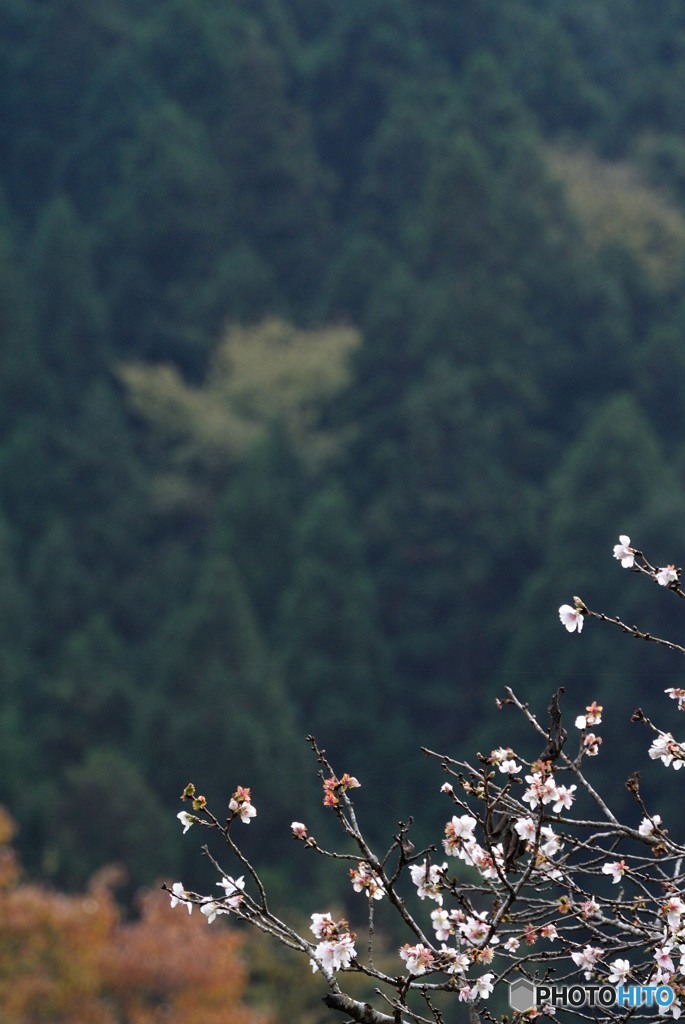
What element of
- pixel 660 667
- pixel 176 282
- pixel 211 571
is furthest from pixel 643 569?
pixel 176 282

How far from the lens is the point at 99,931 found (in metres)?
13.2

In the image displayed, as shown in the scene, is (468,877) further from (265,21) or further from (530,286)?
(265,21)

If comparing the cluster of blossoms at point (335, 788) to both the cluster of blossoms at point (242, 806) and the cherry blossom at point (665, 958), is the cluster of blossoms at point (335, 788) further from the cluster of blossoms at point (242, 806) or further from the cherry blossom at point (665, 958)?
the cherry blossom at point (665, 958)

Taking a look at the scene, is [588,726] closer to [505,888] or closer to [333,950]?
[505,888]

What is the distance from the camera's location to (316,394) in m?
26.1

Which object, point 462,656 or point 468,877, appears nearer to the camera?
point 468,877

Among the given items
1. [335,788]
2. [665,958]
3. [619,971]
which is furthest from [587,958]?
[335,788]

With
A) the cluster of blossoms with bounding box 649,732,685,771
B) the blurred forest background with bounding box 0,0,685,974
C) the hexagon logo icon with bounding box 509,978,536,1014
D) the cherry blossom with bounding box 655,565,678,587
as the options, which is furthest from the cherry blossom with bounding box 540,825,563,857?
the blurred forest background with bounding box 0,0,685,974

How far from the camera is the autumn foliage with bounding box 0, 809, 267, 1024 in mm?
12891

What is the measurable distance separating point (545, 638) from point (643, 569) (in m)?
18.0

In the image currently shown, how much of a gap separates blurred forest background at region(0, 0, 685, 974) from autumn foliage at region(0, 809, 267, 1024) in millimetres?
3922

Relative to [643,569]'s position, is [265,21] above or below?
above

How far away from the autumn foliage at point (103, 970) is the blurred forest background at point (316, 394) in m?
3.92

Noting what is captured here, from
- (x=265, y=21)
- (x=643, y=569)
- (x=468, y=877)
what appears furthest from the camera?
(x=265, y=21)
